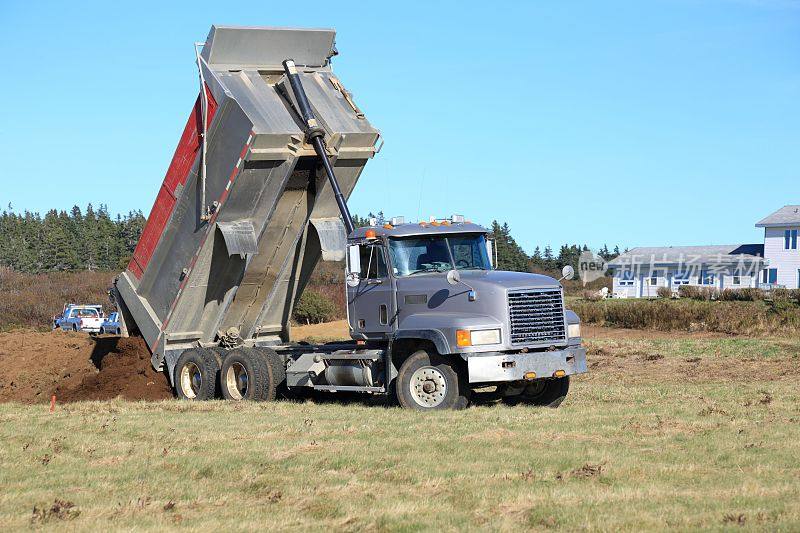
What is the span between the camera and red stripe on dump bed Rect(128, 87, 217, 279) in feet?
53.3

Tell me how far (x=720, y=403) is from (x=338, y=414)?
211 inches

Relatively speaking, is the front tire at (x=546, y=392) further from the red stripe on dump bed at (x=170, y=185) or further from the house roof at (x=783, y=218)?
the house roof at (x=783, y=218)

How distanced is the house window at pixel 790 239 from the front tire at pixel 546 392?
51691 millimetres

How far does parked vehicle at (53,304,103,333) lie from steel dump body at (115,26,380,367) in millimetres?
27522

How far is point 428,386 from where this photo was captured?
1452cm

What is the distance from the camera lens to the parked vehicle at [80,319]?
4441 cm

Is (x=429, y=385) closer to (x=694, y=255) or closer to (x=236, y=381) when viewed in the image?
(x=236, y=381)

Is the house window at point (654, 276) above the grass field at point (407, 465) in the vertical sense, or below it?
above

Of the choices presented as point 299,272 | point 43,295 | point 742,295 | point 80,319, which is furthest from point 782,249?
point 299,272

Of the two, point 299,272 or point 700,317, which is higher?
point 299,272

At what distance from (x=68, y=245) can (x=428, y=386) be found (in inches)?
3268

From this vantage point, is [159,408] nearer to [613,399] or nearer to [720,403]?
[613,399]

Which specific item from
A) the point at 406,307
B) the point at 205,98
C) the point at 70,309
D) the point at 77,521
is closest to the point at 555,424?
the point at 406,307

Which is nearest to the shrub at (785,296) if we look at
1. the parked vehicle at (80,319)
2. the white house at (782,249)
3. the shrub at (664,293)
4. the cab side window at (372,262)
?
the shrub at (664,293)
